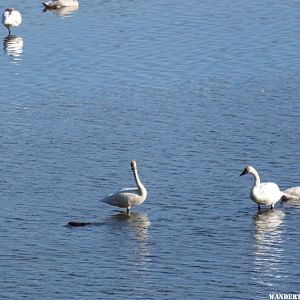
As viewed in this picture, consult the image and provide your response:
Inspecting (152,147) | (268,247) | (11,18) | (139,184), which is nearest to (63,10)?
(11,18)

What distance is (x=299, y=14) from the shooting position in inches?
1970

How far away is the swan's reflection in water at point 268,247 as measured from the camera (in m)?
25.7

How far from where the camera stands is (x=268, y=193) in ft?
97.3

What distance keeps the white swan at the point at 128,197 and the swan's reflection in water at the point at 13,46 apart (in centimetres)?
1597

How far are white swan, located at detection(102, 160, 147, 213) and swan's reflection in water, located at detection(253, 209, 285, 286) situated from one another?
267cm

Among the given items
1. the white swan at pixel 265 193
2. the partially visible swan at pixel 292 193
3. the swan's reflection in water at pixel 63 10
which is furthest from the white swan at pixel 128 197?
the swan's reflection in water at pixel 63 10

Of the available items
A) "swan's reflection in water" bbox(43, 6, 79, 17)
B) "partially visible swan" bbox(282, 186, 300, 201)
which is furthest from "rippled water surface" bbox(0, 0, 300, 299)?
"swan's reflection in water" bbox(43, 6, 79, 17)

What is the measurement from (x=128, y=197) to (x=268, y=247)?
3.97m

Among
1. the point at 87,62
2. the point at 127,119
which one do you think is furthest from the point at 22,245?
the point at 87,62

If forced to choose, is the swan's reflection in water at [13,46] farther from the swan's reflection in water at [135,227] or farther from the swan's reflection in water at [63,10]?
the swan's reflection in water at [135,227]

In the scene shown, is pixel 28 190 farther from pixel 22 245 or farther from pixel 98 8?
pixel 98 8

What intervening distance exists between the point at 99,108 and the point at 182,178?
288 inches

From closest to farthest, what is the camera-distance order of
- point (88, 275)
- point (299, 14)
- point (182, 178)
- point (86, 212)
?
point (88, 275) < point (86, 212) < point (182, 178) < point (299, 14)

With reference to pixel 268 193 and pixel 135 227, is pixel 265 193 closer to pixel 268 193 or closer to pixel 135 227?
pixel 268 193
